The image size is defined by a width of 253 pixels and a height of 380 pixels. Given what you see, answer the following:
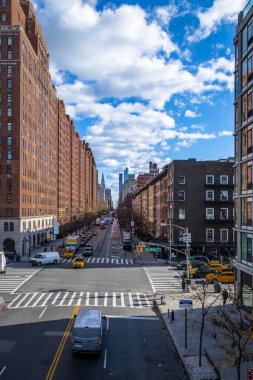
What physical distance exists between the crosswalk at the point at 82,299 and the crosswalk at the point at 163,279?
4.91m

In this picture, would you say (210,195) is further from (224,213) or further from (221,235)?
(221,235)

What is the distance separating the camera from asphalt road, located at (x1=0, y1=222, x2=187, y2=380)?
20.5m

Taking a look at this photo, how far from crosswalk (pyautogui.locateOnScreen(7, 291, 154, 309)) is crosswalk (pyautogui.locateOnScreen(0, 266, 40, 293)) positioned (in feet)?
14.2

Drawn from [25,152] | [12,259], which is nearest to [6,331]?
[12,259]

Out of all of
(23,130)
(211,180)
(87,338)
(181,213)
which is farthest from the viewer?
(23,130)

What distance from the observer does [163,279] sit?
52562mm

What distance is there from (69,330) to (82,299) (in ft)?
37.0

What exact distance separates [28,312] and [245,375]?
19399 millimetres

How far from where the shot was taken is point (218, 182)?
247ft

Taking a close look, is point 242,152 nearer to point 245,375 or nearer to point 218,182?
point 245,375

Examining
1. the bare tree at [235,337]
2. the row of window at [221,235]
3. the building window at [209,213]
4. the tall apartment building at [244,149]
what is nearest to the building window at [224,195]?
the building window at [209,213]

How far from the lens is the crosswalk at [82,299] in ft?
120

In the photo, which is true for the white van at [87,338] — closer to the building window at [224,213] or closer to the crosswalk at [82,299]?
the crosswalk at [82,299]

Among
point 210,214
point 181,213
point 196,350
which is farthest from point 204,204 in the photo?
point 196,350
